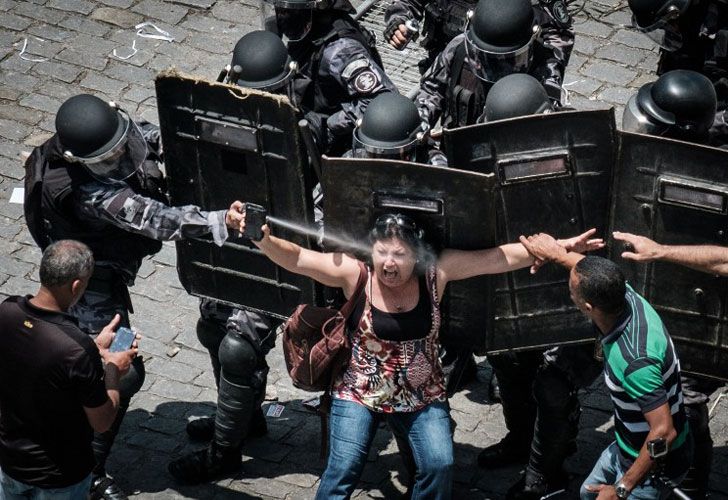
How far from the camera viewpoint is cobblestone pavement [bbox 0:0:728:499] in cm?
681

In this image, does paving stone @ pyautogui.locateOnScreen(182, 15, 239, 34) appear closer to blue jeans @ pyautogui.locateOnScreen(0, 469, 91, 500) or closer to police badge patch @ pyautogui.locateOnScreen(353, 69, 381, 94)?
police badge patch @ pyautogui.locateOnScreen(353, 69, 381, 94)

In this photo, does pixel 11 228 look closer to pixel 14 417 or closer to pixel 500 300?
pixel 14 417

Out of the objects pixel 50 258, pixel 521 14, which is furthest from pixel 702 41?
pixel 50 258

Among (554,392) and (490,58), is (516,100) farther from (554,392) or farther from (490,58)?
(554,392)

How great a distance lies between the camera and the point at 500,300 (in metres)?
6.09

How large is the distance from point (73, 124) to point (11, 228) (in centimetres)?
280

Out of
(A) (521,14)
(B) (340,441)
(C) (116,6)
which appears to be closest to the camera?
(B) (340,441)

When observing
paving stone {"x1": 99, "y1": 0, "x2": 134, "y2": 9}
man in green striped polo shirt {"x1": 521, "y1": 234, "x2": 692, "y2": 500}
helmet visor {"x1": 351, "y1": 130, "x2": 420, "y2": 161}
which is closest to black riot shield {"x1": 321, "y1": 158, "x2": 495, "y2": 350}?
helmet visor {"x1": 351, "y1": 130, "x2": 420, "y2": 161}

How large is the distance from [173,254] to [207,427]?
1764mm

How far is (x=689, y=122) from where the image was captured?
5887 mm

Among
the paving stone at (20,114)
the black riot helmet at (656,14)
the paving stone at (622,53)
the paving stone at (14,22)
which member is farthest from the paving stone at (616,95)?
the paving stone at (14,22)

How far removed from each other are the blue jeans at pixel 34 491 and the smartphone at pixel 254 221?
1.33 m

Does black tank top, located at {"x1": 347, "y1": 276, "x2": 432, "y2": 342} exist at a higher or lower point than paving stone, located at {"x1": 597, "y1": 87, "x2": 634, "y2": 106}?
higher

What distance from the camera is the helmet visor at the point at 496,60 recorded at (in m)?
6.70
